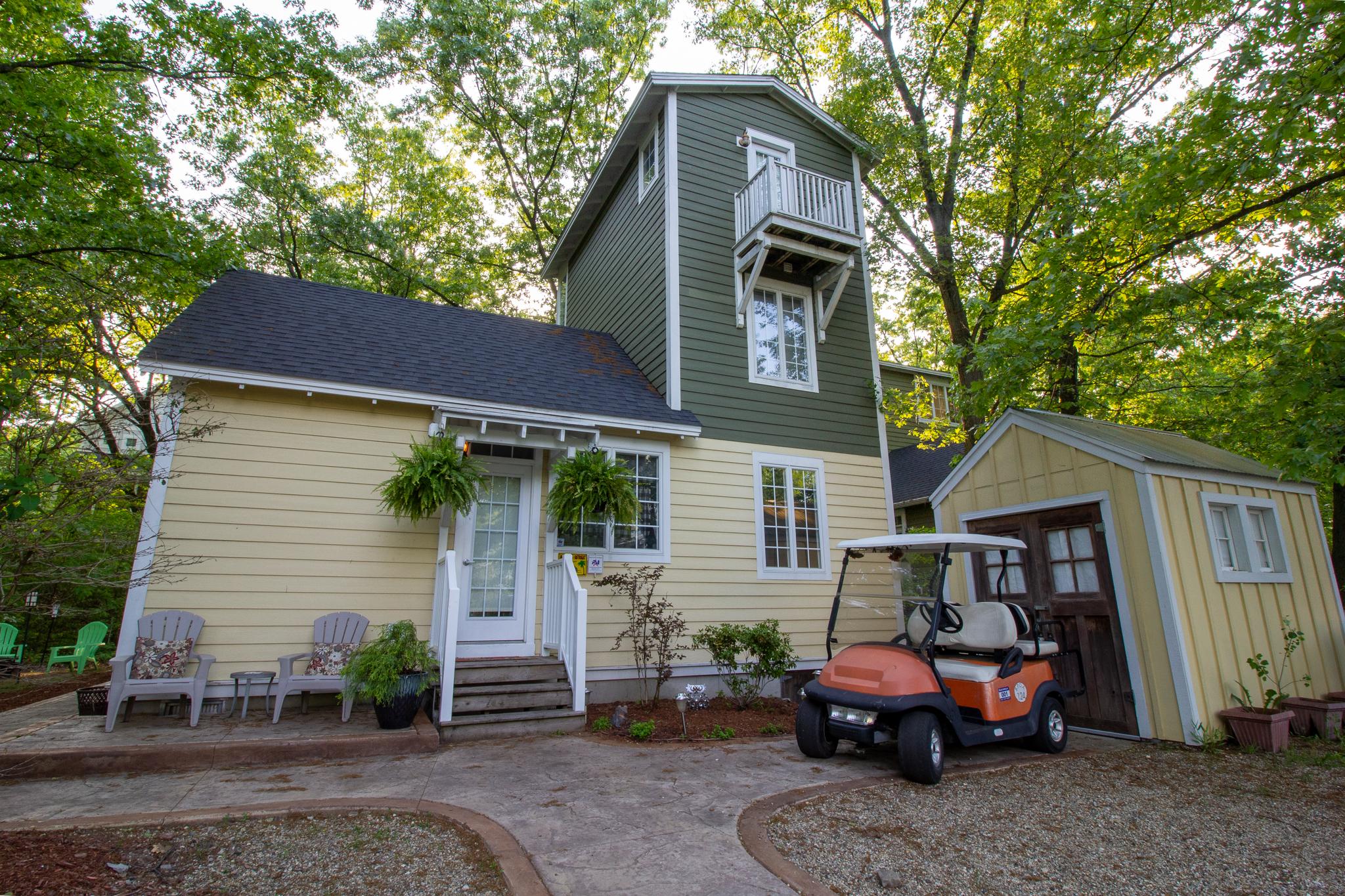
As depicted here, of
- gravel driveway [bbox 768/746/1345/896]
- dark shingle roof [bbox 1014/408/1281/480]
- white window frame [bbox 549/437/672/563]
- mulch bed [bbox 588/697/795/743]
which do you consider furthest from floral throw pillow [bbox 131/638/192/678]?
dark shingle roof [bbox 1014/408/1281/480]

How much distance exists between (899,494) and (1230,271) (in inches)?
308

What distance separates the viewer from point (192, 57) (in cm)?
876

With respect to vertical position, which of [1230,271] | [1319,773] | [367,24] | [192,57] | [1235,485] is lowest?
[1319,773]

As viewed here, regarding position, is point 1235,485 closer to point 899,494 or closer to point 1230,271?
point 1230,271

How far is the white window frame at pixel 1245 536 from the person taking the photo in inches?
254

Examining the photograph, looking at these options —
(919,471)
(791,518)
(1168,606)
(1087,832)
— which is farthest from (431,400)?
(919,471)

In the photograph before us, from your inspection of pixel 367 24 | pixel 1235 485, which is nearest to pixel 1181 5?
pixel 1235 485

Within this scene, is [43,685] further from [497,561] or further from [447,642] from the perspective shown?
[447,642]

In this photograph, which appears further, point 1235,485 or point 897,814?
point 1235,485

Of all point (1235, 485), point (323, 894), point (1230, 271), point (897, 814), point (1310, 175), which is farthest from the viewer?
point (1310, 175)

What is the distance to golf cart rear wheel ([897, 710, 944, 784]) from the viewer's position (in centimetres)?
460

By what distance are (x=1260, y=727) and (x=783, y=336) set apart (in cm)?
673

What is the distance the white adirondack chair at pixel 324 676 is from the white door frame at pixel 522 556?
3.52 ft

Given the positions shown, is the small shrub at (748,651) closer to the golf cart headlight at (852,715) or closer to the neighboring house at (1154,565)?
the golf cart headlight at (852,715)
